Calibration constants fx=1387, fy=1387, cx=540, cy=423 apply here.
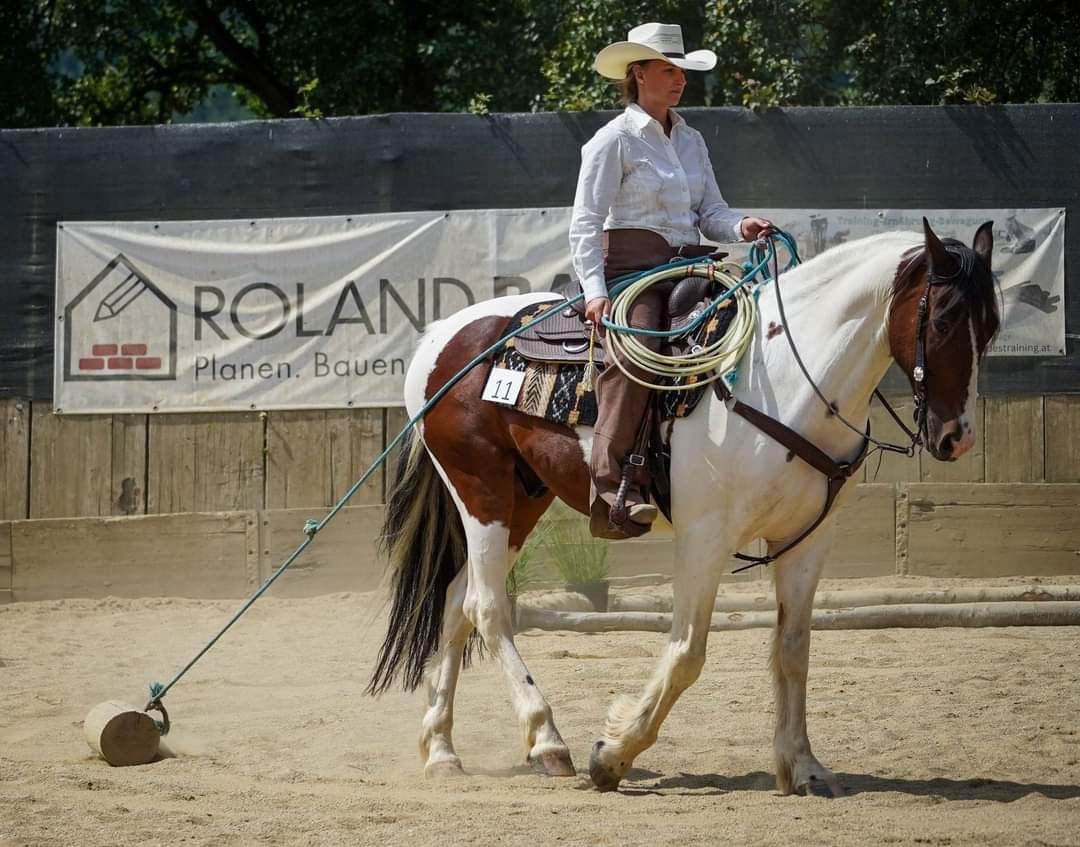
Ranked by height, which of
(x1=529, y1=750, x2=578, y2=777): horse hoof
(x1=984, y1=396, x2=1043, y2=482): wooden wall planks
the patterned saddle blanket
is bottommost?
(x1=529, y1=750, x2=578, y2=777): horse hoof

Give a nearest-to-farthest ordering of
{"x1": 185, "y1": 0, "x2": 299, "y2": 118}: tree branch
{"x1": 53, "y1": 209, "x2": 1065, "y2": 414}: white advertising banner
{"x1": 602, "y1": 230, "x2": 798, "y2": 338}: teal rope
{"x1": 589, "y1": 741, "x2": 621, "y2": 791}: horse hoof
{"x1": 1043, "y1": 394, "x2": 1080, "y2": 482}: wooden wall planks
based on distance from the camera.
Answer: {"x1": 589, "y1": 741, "x2": 621, "y2": 791}: horse hoof < {"x1": 602, "y1": 230, "x2": 798, "y2": 338}: teal rope < {"x1": 1043, "y1": 394, "x2": 1080, "y2": 482}: wooden wall planks < {"x1": 53, "y1": 209, "x2": 1065, "y2": 414}: white advertising banner < {"x1": 185, "y1": 0, "x2": 299, "y2": 118}: tree branch

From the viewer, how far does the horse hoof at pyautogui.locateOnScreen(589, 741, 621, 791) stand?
471 centimetres

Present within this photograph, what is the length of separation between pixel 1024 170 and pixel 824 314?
4.89 meters

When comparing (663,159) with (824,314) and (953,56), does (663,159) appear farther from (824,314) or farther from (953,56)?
(953,56)

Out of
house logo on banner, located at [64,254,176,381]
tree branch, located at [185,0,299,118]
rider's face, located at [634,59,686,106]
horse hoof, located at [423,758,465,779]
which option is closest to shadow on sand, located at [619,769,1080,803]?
horse hoof, located at [423,758,465,779]

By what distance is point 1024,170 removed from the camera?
8.87 metres

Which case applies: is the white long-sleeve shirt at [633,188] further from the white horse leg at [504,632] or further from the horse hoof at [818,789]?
the horse hoof at [818,789]

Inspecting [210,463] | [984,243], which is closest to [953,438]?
[984,243]

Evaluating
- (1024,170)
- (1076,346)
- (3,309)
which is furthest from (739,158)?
(3,309)

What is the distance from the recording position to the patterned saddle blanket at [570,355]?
4.82 meters

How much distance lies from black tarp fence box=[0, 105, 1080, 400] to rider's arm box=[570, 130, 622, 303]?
4.06 metres

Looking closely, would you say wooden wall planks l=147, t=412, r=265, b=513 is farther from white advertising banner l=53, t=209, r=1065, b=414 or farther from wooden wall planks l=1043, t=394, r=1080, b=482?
wooden wall planks l=1043, t=394, r=1080, b=482

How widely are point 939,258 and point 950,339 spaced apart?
25 cm

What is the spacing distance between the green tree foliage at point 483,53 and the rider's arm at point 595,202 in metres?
4.30
